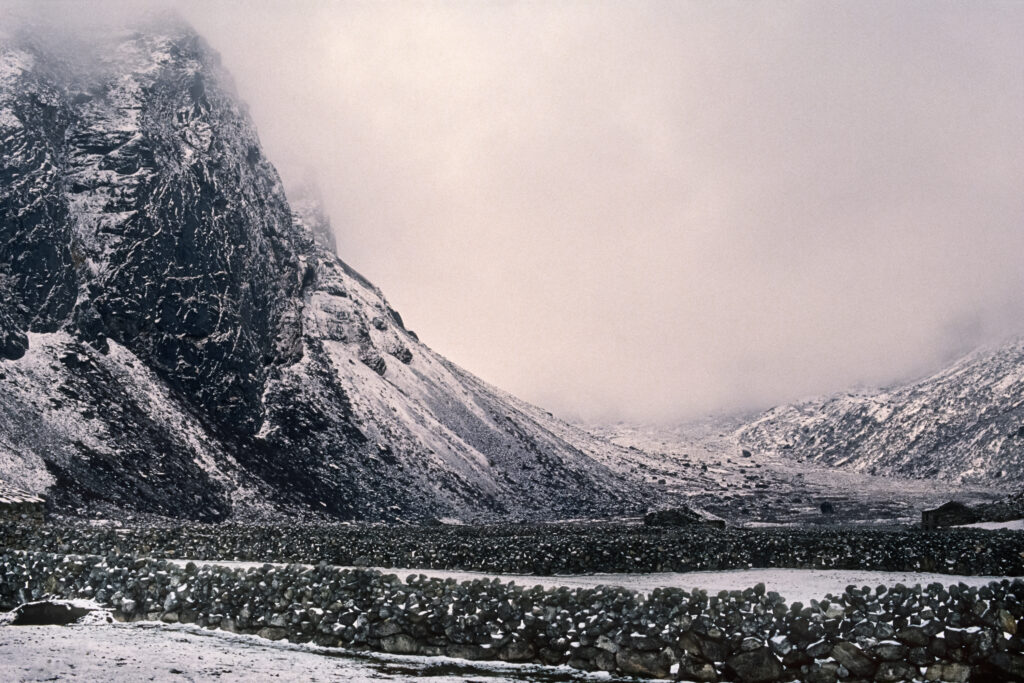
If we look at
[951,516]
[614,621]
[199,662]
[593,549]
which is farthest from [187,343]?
[614,621]

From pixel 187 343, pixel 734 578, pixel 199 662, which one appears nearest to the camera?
pixel 199 662

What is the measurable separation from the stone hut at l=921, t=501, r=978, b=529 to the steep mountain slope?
201 ft

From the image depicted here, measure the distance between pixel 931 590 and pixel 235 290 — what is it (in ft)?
406

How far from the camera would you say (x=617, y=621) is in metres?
17.0

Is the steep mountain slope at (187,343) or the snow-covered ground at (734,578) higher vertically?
the steep mountain slope at (187,343)

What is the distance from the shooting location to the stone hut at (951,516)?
5853 centimetres

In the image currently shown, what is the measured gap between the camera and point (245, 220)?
13988cm

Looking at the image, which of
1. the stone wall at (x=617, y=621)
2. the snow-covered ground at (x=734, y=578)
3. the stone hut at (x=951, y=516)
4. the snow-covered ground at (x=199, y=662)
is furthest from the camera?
the stone hut at (x=951, y=516)

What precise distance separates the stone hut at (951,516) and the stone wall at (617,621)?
4625 cm

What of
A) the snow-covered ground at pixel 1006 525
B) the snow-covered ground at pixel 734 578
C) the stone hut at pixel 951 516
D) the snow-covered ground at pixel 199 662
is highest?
the stone hut at pixel 951 516

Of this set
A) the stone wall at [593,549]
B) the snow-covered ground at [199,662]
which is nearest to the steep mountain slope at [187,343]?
the stone wall at [593,549]

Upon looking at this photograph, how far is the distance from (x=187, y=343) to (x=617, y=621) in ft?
356

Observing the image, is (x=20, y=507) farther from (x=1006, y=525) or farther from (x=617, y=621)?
(x=1006, y=525)

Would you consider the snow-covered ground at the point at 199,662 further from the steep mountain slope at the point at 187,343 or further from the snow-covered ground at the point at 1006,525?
the steep mountain slope at the point at 187,343
